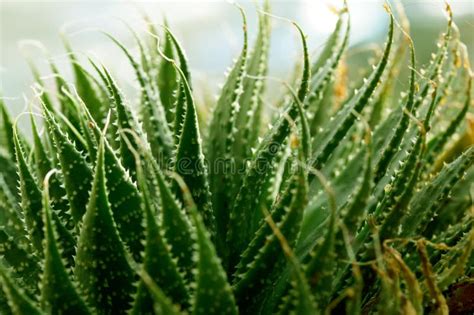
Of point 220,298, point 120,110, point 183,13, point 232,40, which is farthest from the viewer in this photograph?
point 183,13

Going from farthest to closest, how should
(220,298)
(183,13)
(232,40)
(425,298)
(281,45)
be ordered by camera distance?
(183,13) → (281,45) → (232,40) → (425,298) → (220,298)

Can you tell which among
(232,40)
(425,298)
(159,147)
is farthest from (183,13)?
(425,298)

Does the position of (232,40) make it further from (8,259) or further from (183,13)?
(183,13)

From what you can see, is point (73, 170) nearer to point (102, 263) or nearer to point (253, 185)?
point (102, 263)

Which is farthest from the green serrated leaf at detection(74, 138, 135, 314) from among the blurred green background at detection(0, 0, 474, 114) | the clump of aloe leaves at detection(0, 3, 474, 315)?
the blurred green background at detection(0, 0, 474, 114)

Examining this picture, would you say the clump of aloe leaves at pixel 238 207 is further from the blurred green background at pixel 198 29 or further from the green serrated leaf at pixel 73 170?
the blurred green background at pixel 198 29
